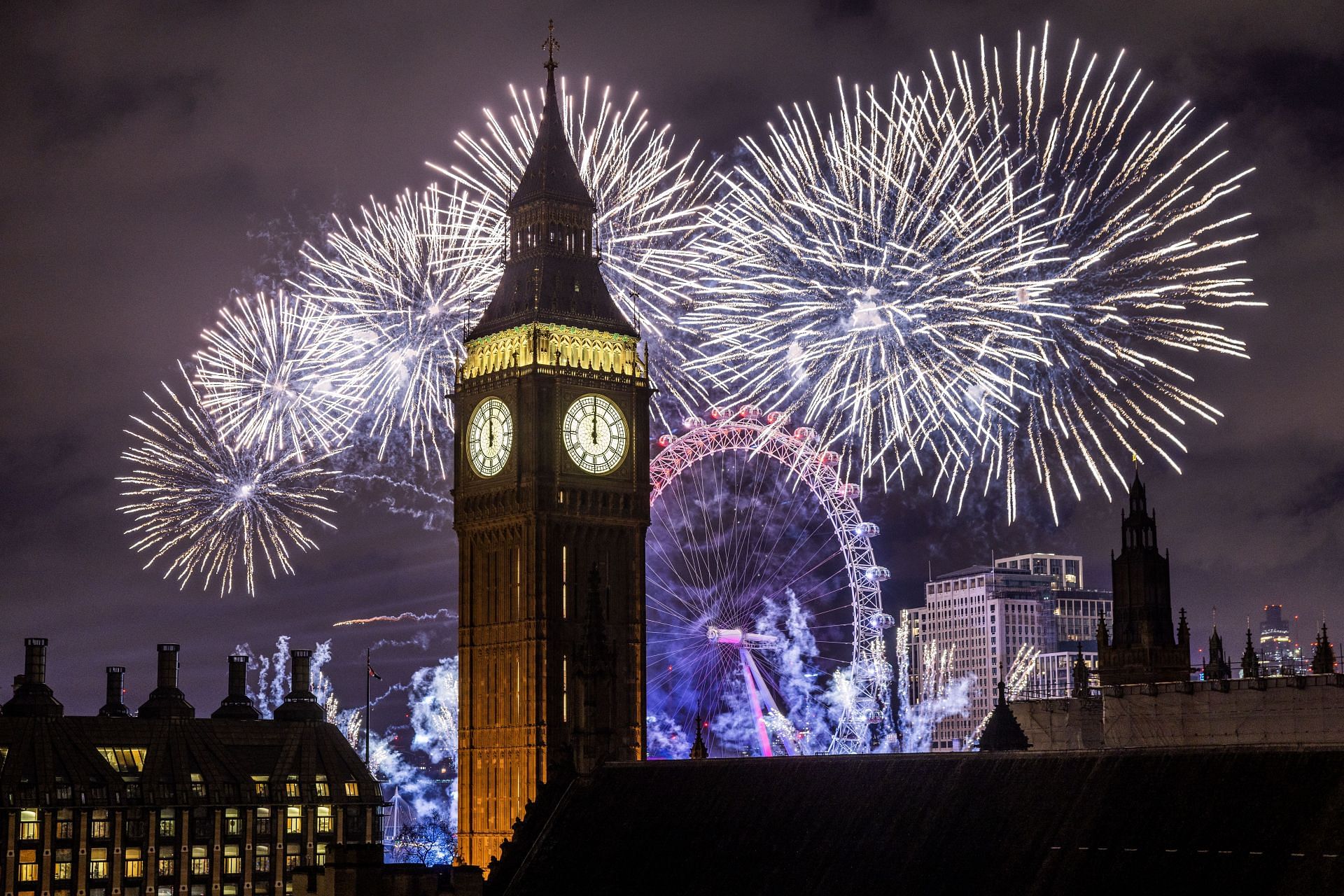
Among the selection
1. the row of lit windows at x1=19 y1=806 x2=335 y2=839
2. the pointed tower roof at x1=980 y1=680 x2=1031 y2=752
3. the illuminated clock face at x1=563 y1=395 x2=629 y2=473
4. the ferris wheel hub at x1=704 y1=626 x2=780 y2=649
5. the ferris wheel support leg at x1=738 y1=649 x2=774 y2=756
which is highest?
the illuminated clock face at x1=563 y1=395 x2=629 y2=473

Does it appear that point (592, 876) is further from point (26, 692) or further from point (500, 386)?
point (26, 692)

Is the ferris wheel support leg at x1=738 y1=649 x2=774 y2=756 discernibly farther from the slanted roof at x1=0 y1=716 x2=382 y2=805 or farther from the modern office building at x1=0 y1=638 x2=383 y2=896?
the slanted roof at x1=0 y1=716 x2=382 y2=805

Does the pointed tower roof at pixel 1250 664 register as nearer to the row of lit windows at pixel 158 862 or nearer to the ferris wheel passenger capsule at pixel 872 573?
the ferris wheel passenger capsule at pixel 872 573

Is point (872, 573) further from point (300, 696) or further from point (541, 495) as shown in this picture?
point (300, 696)

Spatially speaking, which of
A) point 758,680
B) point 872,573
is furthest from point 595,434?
point 872,573

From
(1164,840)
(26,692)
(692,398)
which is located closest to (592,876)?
(1164,840)

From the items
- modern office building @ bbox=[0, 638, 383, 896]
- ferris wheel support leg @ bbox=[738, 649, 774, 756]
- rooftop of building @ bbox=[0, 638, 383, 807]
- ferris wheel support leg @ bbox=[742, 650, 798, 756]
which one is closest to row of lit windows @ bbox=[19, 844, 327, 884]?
modern office building @ bbox=[0, 638, 383, 896]
